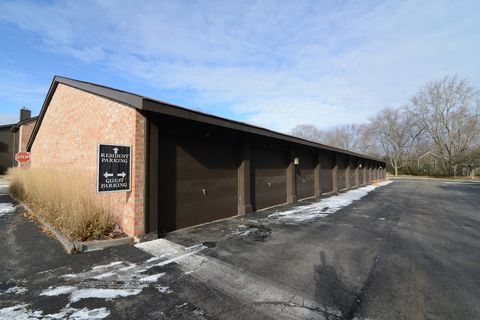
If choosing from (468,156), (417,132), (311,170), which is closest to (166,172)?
(311,170)

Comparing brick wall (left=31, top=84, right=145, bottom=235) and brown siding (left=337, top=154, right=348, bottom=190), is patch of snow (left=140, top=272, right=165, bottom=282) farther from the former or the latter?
brown siding (left=337, top=154, right=348, bottom=190)

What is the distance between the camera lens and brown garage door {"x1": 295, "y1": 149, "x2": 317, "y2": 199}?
12.1m

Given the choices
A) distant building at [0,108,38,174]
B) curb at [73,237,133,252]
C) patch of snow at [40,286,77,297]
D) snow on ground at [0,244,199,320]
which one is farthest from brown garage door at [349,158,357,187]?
distant building at [0,108,38,174]

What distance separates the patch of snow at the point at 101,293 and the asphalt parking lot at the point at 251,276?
1cm

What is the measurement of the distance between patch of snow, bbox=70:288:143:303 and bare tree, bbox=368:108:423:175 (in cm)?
5988

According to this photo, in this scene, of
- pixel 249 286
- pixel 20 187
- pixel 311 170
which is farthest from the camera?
pixel 311 170

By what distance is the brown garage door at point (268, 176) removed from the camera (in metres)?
9.09

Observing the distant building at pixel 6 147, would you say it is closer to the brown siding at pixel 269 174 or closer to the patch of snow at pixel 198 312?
the brown siding at pixel 269 174

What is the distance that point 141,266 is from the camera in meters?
3.91

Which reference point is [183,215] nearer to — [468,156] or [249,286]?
[249,286]

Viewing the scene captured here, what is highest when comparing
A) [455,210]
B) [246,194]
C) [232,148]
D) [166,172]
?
[232,148]

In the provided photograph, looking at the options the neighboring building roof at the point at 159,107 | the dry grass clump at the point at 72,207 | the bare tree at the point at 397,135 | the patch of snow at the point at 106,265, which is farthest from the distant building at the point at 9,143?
the bare tree at the point at 397,135

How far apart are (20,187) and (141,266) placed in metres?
11.2

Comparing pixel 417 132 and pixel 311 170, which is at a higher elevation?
pixel 417 132
